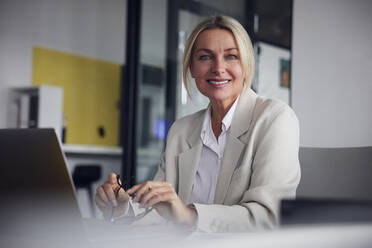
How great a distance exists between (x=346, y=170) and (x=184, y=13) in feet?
10.8

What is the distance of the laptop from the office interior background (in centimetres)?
91

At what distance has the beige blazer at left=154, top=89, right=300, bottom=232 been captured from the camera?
1216 millimetres

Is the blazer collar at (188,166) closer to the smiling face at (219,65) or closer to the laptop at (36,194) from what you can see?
the smiling face at (219,65)

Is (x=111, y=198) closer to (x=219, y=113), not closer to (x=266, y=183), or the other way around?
(x=266, y=183)

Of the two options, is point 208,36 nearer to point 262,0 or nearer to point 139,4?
point 262,0

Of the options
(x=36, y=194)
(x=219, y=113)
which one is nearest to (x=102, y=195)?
(x=36, y=194)

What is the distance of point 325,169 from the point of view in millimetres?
1525

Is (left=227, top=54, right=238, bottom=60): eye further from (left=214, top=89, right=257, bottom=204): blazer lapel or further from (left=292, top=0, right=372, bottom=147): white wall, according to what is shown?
(left=292, top=0, right=372, bottom=147): white wall

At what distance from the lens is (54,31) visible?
5.72m

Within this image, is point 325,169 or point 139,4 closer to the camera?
point 325,169

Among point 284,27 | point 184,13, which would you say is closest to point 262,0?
point 284,27

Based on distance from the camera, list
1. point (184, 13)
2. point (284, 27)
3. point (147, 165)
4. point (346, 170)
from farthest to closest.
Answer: point (147, 165), point (184, 13), point (284, 27), point (346, 170)

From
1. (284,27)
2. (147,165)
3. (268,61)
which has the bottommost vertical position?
(147,165)

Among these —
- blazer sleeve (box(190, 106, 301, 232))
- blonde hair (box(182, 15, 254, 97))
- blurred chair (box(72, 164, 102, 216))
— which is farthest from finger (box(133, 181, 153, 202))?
blurred chair (box(72, 164, 102, 216))
